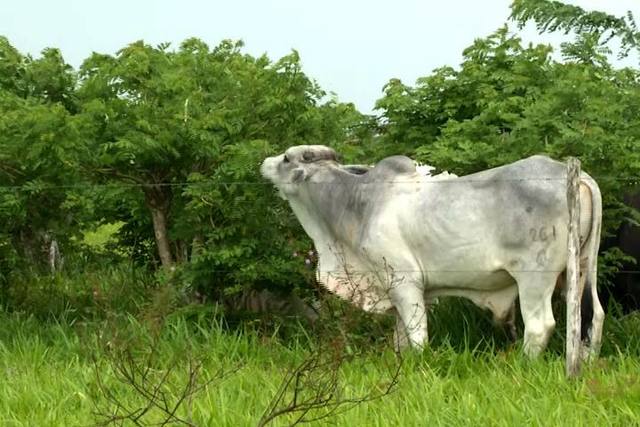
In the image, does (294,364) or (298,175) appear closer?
(294,364)

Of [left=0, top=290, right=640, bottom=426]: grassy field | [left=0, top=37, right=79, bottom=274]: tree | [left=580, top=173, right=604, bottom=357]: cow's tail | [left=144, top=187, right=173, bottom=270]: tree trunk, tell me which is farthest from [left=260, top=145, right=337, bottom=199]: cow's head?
[left=580, top=173, right=604, bottom=357]: cow's tail

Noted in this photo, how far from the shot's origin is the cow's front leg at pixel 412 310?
7227 mm

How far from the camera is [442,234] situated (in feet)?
23.2

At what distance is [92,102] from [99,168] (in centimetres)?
52

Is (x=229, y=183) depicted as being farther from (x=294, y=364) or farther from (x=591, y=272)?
(x=591, y=272)

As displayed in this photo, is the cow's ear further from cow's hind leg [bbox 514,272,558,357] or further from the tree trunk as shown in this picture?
cow's hind leg [bbox 514,272,558,357]

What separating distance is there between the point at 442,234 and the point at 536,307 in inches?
28.3

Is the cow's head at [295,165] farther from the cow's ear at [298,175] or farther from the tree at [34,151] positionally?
the tree at [34,151]

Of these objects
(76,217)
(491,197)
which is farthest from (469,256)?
(76,217)

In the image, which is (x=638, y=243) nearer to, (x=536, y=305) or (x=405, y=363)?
(x=536, y=305)

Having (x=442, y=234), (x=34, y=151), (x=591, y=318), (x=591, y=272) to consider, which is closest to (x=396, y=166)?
(x=442, y=234)

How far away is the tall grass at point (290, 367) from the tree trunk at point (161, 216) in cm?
47

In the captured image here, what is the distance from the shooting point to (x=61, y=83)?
31.5ft

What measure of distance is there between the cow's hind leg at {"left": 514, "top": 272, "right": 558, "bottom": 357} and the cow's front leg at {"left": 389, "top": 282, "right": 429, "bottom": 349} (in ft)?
2.12
